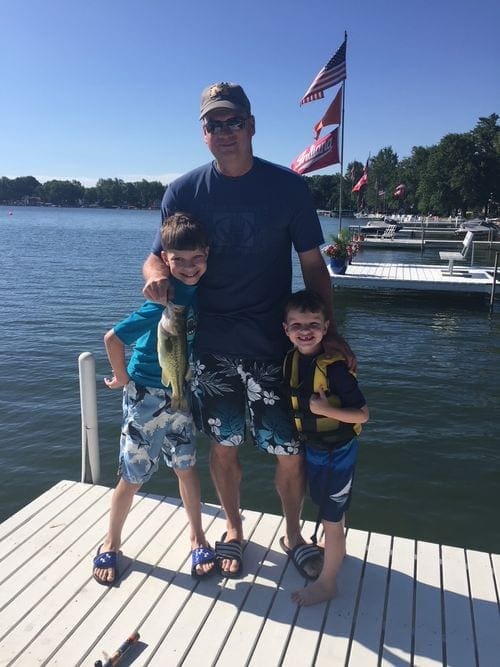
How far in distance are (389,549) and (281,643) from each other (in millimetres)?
1173

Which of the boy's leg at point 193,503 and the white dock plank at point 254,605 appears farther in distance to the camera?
the boy's leg at point 193,503

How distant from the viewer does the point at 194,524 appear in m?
3.41

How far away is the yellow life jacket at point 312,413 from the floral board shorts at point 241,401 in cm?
14

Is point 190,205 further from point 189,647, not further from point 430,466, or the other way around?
point 430,466

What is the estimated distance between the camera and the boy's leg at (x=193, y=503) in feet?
10.7

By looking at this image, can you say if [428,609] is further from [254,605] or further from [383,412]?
[383,412]

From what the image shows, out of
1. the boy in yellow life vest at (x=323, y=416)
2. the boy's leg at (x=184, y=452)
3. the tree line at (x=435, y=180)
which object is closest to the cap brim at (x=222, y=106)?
the boy in yellow life vest at (x=323, y=416)

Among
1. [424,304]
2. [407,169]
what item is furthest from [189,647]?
[407,169]

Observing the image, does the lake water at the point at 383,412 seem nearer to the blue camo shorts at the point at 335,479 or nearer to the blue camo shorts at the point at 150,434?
the blue camo shorts at the point at 335,479

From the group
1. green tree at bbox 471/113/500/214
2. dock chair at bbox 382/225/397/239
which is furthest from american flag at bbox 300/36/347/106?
green tree at bbox 471/113/500/214

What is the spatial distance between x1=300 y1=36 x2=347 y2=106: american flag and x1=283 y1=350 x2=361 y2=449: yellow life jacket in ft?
46.5

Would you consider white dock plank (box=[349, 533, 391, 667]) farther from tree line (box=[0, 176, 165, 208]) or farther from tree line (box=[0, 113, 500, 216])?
tree line (box=[0, 176, 165, 208])

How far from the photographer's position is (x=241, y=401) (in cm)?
325

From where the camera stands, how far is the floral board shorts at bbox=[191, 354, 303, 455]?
124 inches
